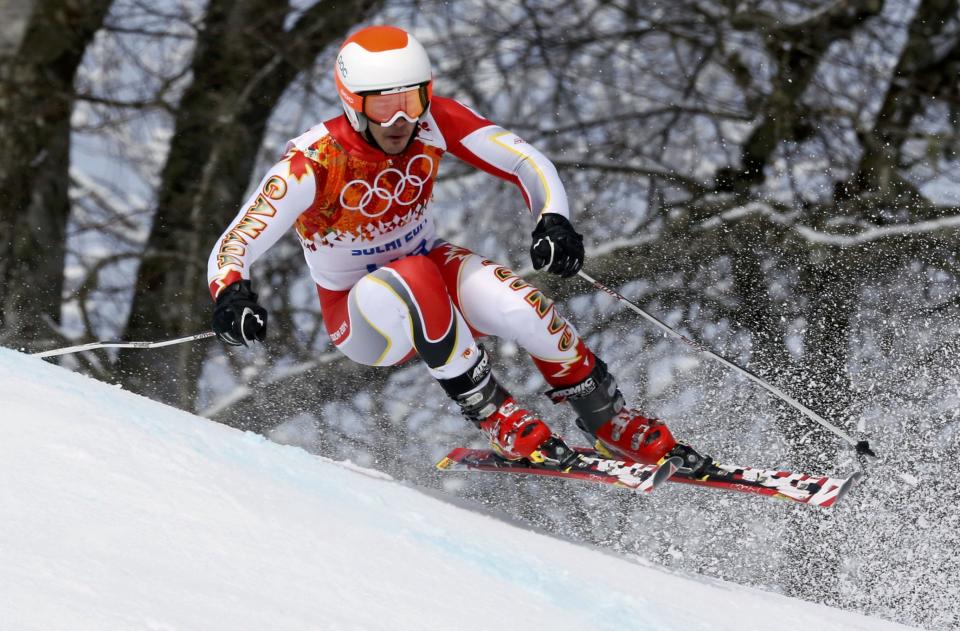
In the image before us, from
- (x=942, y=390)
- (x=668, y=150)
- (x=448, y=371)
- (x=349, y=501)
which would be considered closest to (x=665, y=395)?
(x=942, y=390)

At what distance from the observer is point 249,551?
7.64 feet

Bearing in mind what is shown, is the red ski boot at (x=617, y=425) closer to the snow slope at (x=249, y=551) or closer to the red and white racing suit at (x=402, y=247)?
the red and white racing suit at (x=402, y=247)

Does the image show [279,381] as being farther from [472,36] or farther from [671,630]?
[671,630]

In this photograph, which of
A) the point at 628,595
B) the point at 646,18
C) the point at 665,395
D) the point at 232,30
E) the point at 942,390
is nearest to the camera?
the point at 628,595

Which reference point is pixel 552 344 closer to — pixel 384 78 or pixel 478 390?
pixel 478 390

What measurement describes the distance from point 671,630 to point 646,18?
922cm

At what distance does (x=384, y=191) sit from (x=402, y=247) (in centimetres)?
24

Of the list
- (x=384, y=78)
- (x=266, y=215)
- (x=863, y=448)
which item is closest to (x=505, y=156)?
(x=384, y=78)

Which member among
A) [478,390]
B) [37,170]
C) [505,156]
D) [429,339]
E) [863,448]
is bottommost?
[37,170]

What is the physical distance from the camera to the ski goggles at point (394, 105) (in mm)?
3400

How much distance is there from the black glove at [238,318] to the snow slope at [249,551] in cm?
29

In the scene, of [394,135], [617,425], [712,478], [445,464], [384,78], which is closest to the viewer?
[384,78]

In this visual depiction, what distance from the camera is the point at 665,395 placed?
874cm

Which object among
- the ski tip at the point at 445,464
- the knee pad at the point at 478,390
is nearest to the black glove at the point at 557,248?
the knee pad at the point at 478,390
